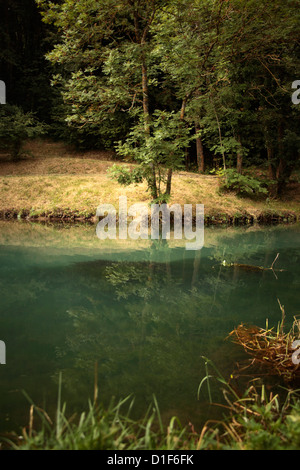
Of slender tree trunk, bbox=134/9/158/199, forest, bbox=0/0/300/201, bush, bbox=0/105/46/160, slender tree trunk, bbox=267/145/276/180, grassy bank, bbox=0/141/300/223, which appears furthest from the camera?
bush, bbox=0/105/46/160

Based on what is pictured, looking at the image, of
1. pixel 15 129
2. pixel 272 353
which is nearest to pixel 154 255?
pixel 272 353

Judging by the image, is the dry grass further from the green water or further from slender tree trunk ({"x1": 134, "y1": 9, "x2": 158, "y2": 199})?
slender tree trunk ({"x1": 134, "y1": 9, "x2": 158, "y2": 199})

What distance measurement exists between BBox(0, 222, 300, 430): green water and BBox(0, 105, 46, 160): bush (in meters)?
8.82

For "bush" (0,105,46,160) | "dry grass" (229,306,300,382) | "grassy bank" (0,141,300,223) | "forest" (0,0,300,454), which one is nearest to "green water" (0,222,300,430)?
"forest" (0,0,300,454)

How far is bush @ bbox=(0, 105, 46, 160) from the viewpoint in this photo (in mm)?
15727

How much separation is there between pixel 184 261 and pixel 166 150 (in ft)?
A: 13.6

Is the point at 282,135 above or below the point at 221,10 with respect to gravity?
below

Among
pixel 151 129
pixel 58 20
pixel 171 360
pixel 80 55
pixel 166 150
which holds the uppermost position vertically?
pixel 58 20

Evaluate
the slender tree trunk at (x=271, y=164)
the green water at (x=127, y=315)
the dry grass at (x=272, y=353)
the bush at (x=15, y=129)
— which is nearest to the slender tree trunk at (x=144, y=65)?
the green water at (x=127, y=315)

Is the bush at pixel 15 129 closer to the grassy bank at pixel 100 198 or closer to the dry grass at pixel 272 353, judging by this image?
the grassy bank at pixel 100 198

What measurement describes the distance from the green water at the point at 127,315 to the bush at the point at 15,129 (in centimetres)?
882

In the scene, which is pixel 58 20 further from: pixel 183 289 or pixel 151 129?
pixel 183 289

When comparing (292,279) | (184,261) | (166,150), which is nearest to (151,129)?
(166,150)

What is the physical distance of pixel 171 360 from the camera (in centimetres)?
345
